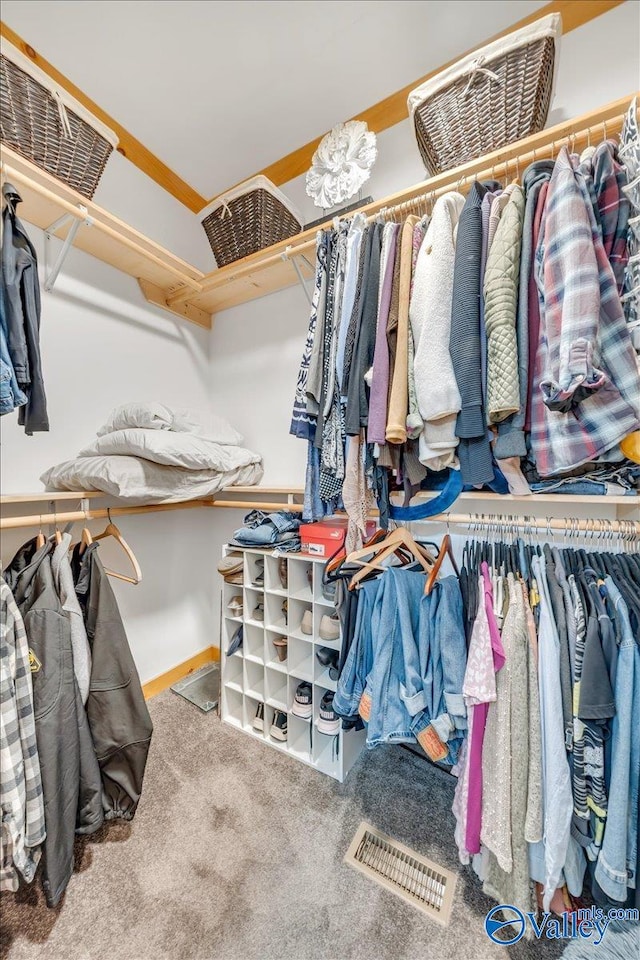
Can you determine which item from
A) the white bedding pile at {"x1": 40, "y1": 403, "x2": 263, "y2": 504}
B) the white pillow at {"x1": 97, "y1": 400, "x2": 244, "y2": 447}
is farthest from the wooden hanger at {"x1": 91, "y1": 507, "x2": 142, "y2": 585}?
the white pillow at {"x1": 97, "y1": 400, "x2": 244, "y2": 447}

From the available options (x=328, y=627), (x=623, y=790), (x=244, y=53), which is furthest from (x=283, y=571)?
(x=244, y=53)

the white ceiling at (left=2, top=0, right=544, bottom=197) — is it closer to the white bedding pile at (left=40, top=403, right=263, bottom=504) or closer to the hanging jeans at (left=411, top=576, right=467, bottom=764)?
the white bedding pile at (left=40, top=403, right=263, bottom=504)

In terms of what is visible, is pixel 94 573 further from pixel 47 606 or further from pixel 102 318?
pixel 102 318

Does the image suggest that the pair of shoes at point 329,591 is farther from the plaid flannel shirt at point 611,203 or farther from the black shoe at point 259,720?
the plaid flannel shirt at point 611,203

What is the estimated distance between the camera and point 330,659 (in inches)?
53.8

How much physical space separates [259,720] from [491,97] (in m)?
2.38

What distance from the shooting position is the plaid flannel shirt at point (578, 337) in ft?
2.36

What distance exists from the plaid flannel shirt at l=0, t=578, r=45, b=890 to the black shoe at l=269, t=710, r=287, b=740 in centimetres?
82

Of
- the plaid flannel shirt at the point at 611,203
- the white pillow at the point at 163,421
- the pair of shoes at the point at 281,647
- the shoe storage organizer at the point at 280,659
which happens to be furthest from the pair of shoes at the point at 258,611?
the plaid flannel shirt at the point at 611,203

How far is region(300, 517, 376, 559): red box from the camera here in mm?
1337

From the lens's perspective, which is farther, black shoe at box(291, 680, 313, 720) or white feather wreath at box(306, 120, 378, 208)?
black shoe at box(291, 680, 313, 720)

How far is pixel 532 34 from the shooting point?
94 centimetres

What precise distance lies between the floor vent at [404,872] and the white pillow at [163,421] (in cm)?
156

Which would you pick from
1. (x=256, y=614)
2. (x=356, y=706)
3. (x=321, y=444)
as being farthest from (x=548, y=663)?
(x=256, y=614)
